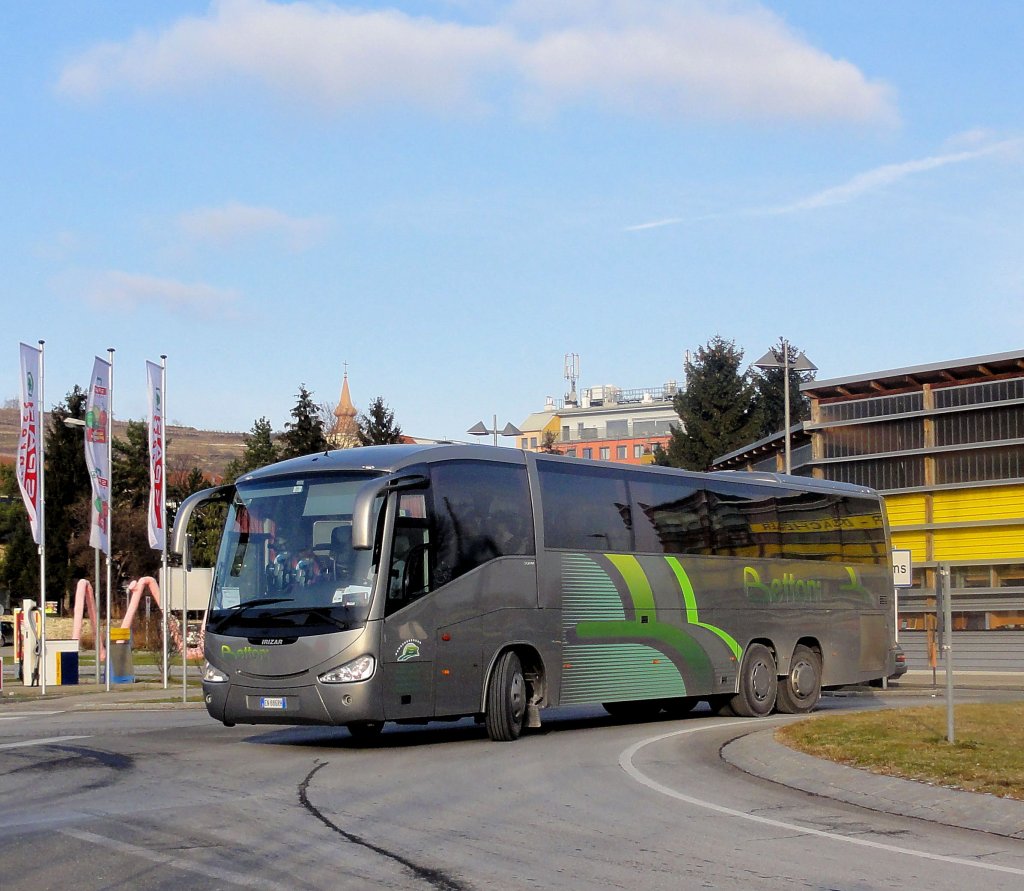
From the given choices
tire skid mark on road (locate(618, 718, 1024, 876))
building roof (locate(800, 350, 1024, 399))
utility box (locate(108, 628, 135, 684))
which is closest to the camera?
tire skid mark on road (locate(618, 718, 1024, 876))

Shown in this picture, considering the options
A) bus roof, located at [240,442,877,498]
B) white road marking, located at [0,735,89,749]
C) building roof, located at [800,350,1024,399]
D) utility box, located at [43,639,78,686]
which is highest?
building roof, located at [800,350,1024,399]

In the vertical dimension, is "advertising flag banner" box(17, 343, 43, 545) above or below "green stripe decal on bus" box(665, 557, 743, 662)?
above

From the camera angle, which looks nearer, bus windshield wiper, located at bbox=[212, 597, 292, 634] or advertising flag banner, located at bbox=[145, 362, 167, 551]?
bus windshield wiper, located at bbox=[212, 597, 292, 634]

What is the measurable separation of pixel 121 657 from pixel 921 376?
95.0 ft

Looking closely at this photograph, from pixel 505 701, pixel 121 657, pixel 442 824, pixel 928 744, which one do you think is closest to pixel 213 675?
pixel 505 701

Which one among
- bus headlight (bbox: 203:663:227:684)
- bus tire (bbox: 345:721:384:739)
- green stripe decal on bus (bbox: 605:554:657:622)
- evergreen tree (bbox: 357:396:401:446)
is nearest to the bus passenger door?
bus headlight (bbox: 203:663:227:684)

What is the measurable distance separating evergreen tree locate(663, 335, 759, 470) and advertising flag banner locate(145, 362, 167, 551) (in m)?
60.7

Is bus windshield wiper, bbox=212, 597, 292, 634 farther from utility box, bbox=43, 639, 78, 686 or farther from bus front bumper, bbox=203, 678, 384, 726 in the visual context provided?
utility box, bbox=43, 639, 78, 686

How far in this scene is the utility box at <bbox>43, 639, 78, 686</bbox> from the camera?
34.4 m

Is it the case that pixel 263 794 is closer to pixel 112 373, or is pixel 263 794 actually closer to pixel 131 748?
pixel 131 748

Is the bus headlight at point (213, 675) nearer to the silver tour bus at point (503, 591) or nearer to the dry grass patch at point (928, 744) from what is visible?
the silver tour bus at point (503, 591)

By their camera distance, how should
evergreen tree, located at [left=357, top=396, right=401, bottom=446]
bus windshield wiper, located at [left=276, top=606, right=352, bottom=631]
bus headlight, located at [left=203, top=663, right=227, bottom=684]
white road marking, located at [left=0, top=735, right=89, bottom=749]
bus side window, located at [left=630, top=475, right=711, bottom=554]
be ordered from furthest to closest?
evergreen tree, located at [left=357, top=396, right=401, bottom=446] < bus side window, located at [left=630, top=475, right=711, bottom=554] < white road marking, located at [left=0, top=735, right=89, bottom=749] < bus headlight, located at [left=203, top=663, right=227, bottom=684] < bus windshield wiper, located at [left=276, top=606, right=352, bottom=631]

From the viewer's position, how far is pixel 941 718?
18.5m

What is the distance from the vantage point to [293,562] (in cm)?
1584
